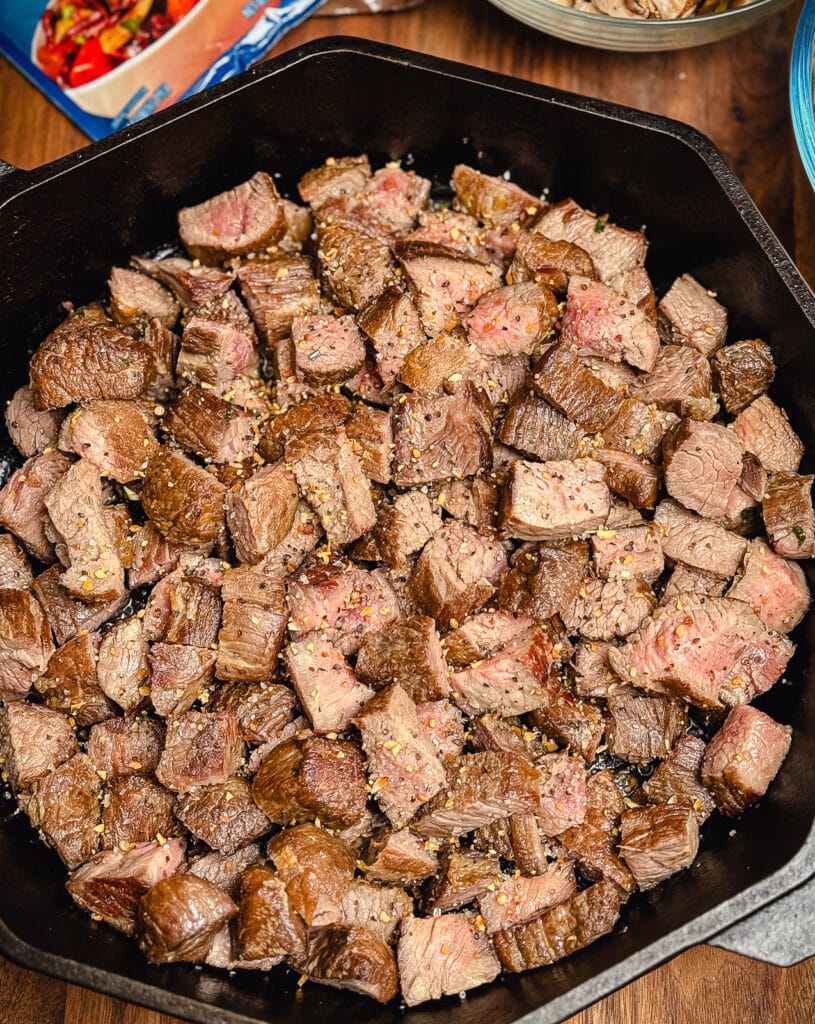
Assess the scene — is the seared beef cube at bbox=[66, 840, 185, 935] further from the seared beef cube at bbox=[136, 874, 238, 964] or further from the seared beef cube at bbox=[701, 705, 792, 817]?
the seared beef cube at bbox=[701, 705, 792, 817]

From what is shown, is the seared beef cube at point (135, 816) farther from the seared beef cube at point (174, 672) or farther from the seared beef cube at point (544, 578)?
the seared beef cube at point (544, 578)

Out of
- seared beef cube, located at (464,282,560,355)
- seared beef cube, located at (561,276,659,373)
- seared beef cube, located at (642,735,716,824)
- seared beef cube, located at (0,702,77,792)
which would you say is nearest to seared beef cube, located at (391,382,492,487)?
seared beef cube, located at (464,282,560,355)

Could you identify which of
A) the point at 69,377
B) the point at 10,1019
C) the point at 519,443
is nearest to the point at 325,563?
the point at 519,443

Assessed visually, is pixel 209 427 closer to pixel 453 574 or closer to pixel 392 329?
pixel 392 329

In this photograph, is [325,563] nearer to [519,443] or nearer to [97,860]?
[519,443]

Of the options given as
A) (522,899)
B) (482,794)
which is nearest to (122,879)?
(482,794)
